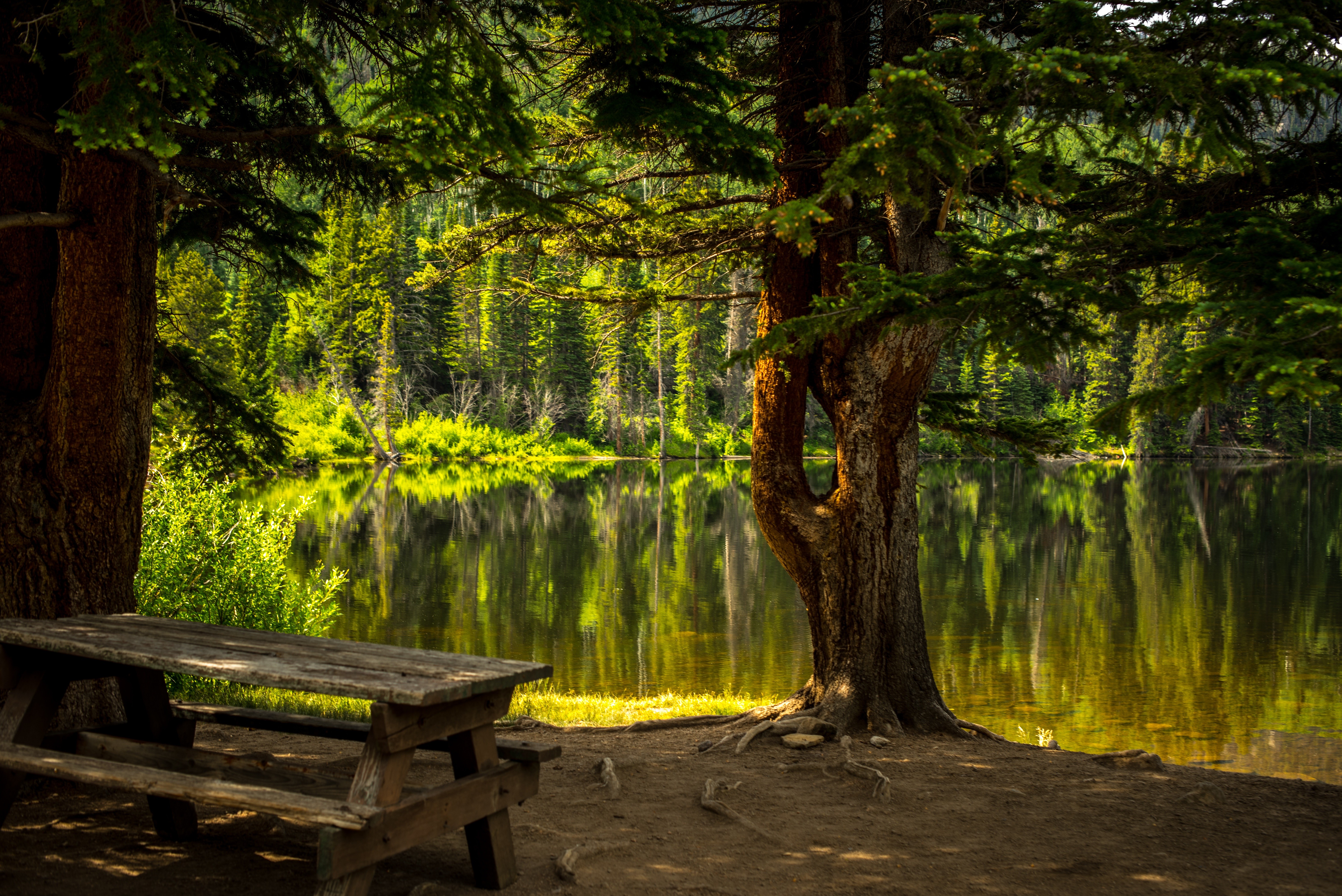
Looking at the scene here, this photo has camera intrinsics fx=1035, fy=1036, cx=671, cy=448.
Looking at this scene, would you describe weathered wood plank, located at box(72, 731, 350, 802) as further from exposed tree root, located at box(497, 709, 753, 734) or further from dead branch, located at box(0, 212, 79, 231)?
exposed tree root, located at box(497, 709, 753, 734)

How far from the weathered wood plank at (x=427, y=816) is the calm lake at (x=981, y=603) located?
16.0ft

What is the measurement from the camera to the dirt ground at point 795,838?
382 cm

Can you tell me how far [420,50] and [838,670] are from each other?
15.4 feet

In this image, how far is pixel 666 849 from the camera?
4.30m

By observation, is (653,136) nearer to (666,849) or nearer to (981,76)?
(981,76)

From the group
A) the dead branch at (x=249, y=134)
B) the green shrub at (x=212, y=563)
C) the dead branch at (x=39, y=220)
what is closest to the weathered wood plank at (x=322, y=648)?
the dead branch at (x=39, y=220)

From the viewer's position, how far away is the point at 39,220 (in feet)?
14.8

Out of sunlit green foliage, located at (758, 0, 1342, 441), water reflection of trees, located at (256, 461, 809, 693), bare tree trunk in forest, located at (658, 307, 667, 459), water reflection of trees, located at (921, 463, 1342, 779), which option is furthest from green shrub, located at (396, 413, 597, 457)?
sunlit green foliage, located at (758, 0, 1342, 441)

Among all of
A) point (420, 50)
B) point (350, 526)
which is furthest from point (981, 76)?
point (350, 526)

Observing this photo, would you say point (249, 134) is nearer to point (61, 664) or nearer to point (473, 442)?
point (61, 664)

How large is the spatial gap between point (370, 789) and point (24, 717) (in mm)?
1564

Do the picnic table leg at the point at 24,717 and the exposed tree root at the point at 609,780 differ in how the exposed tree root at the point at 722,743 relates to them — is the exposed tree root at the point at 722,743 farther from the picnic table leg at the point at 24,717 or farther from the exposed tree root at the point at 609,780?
the picnic table leg at the point at 24,717

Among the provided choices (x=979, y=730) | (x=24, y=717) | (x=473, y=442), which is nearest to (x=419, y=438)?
(x=473, y=442)

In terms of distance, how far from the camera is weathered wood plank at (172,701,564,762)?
3879 mm
